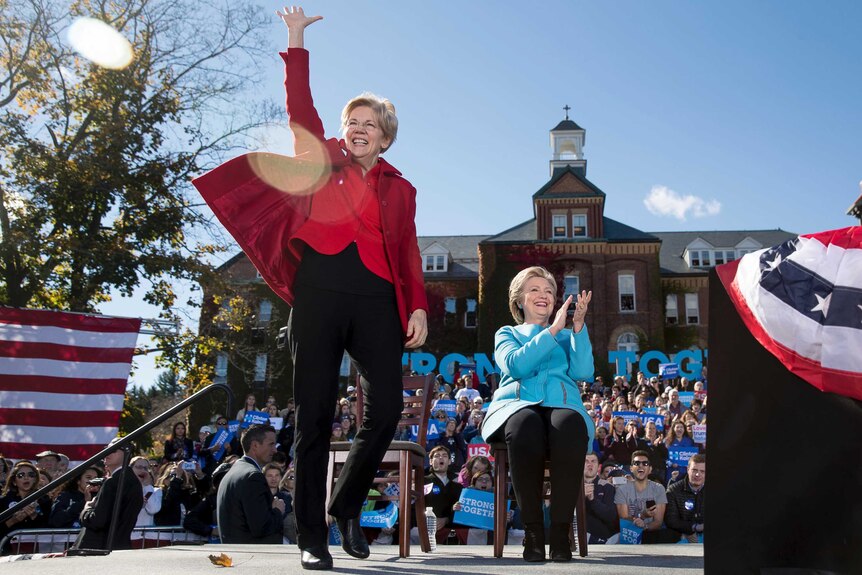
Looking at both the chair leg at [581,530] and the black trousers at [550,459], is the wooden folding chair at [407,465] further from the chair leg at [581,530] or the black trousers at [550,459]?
the chair leg at [581,530]

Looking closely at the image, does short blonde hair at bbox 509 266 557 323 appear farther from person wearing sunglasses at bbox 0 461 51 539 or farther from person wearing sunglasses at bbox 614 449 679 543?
person wearing sunglasses at bbox 0 461 51 539

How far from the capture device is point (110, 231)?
19500 millimetres

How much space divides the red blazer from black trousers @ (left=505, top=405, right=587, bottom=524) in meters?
1.01

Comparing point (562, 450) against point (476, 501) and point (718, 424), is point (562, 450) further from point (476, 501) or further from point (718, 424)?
point (476, 501)

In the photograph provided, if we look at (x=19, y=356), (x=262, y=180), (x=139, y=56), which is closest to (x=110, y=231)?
(x=139, y=56)

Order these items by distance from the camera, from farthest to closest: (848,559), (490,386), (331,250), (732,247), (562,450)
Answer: (732,247), (490,386), (562,450), (331,250), (848,559)

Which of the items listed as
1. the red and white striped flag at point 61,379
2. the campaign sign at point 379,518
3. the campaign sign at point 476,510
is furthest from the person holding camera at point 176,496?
the campaign sign at point 476,510

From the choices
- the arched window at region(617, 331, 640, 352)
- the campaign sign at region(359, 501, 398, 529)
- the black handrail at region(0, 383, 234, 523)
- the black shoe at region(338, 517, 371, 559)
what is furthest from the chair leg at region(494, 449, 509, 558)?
the arched window at region(617, 331, 640, 352)

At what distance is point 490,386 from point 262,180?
2312 cm

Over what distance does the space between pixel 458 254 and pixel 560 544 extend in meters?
44.1

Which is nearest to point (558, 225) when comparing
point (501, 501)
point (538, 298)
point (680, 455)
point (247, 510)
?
point (680, 455)

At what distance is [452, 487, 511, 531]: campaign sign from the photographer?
7777mm

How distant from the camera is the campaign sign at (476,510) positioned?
25.5 feet

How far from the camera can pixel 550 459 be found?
442cm
